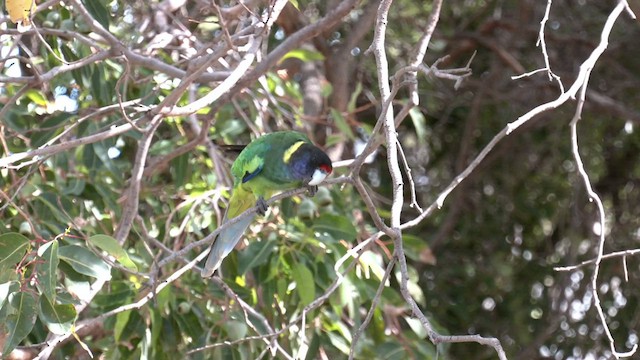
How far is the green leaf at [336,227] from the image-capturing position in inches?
139

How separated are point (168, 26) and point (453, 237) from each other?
2.33m

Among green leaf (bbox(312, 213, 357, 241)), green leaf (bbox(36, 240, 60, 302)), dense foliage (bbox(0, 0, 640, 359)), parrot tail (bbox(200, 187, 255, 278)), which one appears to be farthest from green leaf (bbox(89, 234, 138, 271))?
green leaf (bbox(312, 213, 357, 241))

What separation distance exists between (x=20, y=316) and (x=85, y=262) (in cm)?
22

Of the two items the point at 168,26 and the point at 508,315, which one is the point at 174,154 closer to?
the point at 168,26

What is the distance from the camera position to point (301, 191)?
2.68 meters

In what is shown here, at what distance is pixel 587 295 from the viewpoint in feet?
17.8

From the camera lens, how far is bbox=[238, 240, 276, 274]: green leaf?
3408mm

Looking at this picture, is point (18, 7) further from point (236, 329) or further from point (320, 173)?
point (236, 329)

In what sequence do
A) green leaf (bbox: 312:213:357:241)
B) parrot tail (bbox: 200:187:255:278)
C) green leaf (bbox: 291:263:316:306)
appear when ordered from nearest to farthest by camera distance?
parrot tail (bbox: 200:187:255:278)
green leaf (bbox: 291:263:316:306)
green leaf (bbox: 312:213:357:241)

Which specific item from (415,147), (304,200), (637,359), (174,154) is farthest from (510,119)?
(174,154)

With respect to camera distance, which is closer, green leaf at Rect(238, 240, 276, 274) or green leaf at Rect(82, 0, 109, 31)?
green leaf at Rect(82, 0, 109, 31)

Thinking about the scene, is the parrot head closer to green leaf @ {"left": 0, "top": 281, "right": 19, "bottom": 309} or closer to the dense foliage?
the dense foliage

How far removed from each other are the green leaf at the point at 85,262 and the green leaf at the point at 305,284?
2.80ft

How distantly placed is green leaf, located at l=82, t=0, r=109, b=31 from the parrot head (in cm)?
77
